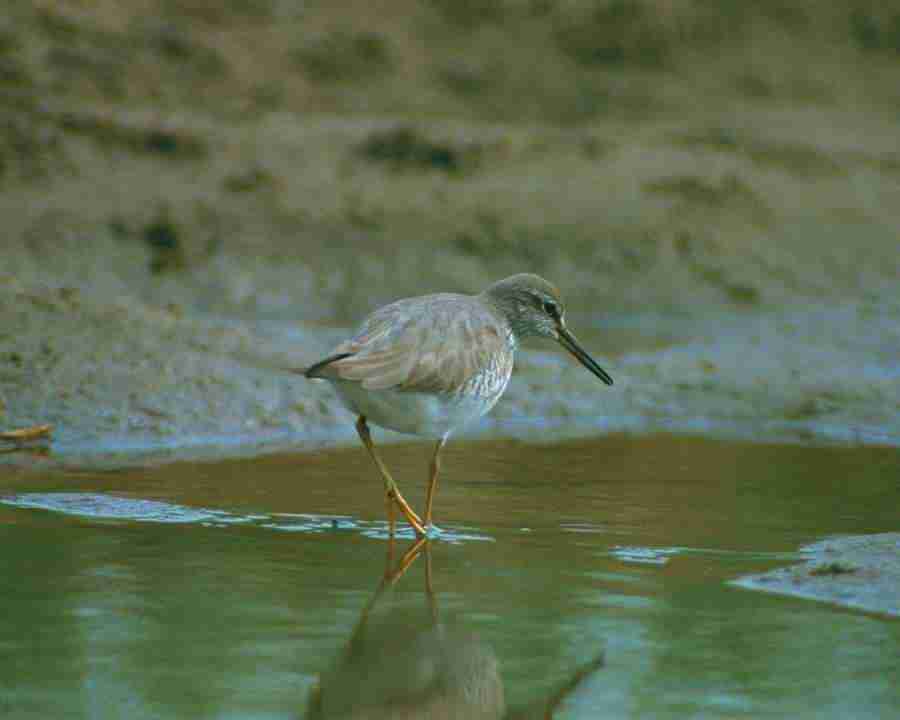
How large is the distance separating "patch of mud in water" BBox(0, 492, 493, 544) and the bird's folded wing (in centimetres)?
57

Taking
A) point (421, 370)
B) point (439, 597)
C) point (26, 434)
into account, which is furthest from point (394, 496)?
point (26, 434)

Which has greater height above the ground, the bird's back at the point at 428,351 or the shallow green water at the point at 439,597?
the bird's back at the point at 428,351

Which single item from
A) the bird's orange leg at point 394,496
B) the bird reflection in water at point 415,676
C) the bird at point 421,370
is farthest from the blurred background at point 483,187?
the bird reflection in water at point 415,676

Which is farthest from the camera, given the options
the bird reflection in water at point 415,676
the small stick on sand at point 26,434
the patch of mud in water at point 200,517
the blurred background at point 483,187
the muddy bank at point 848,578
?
the blurred background at point 483,187

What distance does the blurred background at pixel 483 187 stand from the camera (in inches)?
361

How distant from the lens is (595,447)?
26.6 ft

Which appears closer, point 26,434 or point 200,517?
point 200,517

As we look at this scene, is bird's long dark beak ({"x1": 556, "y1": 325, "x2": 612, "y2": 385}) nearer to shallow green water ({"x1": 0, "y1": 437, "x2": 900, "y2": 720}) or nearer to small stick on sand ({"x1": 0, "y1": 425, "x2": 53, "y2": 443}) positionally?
shallow green water ({"x1": 0, "y1": 437, "x2": 900, "y2": 720})

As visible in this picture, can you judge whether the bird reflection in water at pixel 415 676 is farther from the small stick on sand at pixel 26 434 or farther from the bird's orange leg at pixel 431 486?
the small stick on sand at pixel 26 434

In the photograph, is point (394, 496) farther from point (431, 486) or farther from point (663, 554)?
point (663, 554)

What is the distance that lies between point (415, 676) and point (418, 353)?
189cm

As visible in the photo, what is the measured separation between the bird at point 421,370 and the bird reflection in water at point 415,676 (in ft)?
3.66

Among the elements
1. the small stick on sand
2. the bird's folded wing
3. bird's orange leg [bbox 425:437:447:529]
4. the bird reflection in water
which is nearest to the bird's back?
the bird's folded wing

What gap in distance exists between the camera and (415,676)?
15.1 feet
